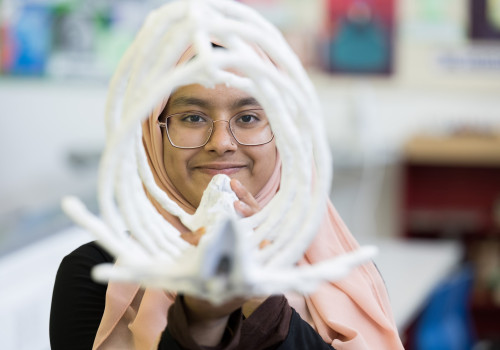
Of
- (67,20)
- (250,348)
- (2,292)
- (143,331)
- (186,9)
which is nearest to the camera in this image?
(186,9)

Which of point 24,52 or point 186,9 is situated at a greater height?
point 24,52

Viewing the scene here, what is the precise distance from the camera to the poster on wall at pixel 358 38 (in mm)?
3951

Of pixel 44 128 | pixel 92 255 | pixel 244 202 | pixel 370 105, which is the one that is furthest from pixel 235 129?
pixel 44 128

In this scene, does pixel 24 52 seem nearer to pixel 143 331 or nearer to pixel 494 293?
pixel 494 293

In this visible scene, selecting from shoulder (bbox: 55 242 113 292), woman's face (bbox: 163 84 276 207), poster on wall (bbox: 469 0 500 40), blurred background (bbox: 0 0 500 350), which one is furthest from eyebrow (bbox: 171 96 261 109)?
poster on wall (bbox: 469 0 500 40)

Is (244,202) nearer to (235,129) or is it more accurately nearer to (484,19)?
(235,129)

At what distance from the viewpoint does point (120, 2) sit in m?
4.12

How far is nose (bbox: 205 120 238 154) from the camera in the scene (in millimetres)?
1014

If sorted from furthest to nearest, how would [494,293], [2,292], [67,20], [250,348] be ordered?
[67,20] < [494,293] < [2,292] < [250,348]

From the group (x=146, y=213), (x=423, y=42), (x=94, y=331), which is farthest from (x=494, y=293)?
(x=146, y=213)

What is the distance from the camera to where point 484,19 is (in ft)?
12.7

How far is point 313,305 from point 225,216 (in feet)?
1.39

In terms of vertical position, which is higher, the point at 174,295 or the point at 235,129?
the point at 235,129

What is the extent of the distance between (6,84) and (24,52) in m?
0.20
